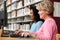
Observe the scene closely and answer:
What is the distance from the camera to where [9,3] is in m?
7.66

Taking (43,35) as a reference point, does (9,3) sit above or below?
above

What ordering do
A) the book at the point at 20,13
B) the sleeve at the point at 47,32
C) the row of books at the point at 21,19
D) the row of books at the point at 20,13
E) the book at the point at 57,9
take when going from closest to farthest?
the sleeve at the point at 47,32 < the book at the point at 57,9 < the row of books at the point at 20,13 < the row of books at the point at 21,19 < the book at the point at 20,13

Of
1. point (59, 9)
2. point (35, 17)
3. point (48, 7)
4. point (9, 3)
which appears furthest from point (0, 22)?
point (9, 3)

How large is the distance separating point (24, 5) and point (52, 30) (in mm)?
3720

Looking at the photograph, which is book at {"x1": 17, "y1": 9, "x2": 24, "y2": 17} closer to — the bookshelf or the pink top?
the bookshelf

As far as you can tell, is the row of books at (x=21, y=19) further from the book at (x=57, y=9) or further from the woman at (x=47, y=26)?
the woman at (x=47, y=26)

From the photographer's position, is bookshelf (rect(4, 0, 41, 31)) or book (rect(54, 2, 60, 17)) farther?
bookshelf (rect(4, 0, 41, 31))

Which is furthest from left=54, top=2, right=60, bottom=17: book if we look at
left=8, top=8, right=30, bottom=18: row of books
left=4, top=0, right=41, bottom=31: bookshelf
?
left=8, top=8, right=30, bottom=18: row of books

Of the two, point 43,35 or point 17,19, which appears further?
point 17,19

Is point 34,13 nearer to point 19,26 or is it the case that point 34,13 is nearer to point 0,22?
point 0,22

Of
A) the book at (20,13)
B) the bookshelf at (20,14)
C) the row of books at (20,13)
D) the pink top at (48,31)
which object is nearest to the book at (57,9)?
the bookshelf at (20,14)

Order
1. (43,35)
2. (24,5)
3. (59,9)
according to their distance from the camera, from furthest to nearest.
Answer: (24,5), (59,9), (43,35)

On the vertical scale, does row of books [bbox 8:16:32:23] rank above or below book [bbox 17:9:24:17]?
below

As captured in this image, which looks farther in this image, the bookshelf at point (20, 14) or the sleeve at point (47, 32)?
the bookshelf at point (20, 14)
